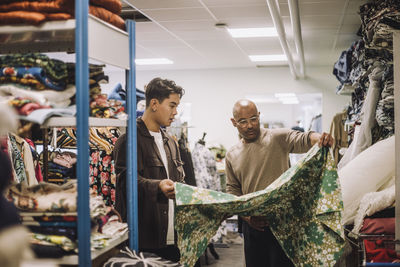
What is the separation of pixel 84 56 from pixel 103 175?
2859 mm

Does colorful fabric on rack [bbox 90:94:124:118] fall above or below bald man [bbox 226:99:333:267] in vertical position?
above

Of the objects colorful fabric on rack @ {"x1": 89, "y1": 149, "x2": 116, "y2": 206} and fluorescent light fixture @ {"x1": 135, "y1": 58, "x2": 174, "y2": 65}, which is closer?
colorful fabric on rack @ {"x1": 89, "y1": 149, "x2": 116, "y2": 206}

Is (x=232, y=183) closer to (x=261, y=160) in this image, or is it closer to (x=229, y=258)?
(x=261, y=160)

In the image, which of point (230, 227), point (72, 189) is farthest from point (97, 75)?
point (230, 227)

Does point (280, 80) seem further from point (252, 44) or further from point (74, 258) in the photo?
point (74, 258)

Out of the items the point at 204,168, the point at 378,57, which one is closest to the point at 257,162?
the point at 378,57

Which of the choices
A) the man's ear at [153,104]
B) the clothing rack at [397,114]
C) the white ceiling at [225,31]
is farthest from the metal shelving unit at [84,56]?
the white ceiling at [225,31]

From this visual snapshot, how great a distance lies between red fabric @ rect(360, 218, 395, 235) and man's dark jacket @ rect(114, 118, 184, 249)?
1358 millimetres

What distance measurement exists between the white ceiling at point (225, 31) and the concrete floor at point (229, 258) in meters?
3.11

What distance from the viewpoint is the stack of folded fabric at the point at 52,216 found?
1722 millimetres

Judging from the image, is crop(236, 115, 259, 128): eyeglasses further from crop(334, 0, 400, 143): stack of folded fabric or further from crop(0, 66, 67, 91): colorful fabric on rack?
crop(0, 66, 67, 91): colorful fabric on rack

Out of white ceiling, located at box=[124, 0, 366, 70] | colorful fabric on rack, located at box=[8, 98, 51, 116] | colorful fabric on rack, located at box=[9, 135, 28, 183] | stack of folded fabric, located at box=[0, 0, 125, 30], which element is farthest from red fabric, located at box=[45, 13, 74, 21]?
white ceiling, located at box=[124, 0, 366, 70]

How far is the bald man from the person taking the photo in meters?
3.28

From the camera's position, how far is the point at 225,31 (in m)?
6.44
